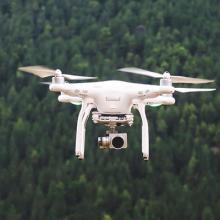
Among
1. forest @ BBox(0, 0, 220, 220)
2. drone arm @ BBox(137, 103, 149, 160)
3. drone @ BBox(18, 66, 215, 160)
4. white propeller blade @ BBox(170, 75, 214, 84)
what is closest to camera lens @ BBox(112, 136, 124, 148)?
drone @ BBox(18, 66, 215, 160)

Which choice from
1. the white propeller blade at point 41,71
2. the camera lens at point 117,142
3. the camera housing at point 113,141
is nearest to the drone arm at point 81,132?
the camera housing at point 113,141

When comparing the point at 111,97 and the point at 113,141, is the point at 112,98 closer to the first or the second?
the point at 111,97

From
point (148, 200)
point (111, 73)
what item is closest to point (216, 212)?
point (148, 200)

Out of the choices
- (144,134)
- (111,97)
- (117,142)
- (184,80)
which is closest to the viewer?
(144,134)

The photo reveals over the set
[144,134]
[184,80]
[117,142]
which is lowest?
[117,142]

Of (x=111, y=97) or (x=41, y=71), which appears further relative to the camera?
(x=41, y=71)

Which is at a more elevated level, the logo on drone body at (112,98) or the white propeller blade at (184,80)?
the white propeller blade at (184,80)

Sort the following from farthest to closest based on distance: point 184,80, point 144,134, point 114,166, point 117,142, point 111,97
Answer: point 114,166 < point 184,80 < point 117,142 < point 111,97 < point 144,134

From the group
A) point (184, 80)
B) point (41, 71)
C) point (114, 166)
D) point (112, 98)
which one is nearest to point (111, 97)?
point (112, 98)

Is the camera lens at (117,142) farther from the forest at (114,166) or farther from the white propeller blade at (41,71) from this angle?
the forest at (114,166)
